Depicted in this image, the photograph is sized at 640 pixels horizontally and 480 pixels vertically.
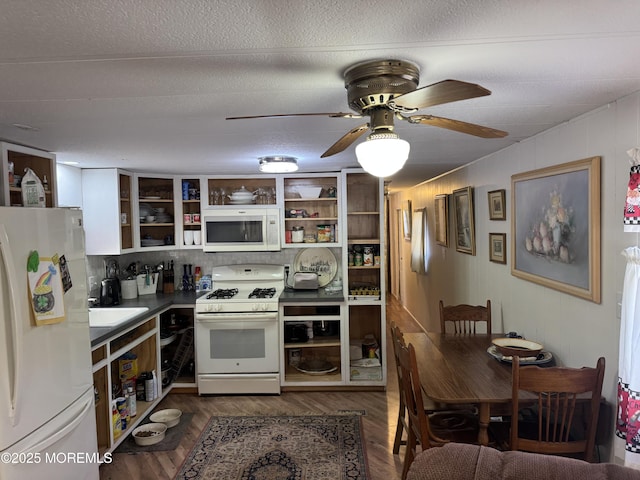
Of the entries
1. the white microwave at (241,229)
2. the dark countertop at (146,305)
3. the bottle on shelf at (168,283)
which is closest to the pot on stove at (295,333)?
the white microwave at (241,229)

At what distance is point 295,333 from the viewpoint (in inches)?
169

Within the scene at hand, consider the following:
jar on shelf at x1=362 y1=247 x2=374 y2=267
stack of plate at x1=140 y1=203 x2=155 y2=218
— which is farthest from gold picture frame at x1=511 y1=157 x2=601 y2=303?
stack of plate at x1=140 y1=203 x2=155 y2=218

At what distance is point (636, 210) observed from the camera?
1.73 meters

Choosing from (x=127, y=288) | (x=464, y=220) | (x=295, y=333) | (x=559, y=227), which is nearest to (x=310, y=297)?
(x=295, y=333)

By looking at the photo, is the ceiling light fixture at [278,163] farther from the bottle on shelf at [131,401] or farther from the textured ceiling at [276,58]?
the bottle on shelf at [131,401]

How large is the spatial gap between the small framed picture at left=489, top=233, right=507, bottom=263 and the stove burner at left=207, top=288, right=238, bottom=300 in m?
2.39

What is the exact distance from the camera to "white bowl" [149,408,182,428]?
3.48 metres

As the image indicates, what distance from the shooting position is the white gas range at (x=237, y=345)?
400cm

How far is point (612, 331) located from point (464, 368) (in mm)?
747

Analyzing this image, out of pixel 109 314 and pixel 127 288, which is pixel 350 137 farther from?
pixel 127 288

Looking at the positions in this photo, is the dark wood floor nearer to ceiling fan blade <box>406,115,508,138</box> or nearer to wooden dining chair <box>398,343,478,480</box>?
wooden dining chair <box>398,343,478,480</box>

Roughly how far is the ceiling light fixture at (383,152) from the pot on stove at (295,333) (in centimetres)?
302

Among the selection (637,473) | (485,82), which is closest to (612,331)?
(637,473)

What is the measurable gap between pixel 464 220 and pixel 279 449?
2.67 m
